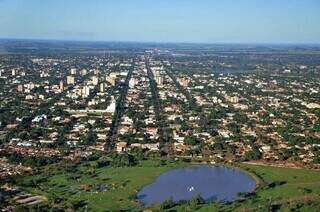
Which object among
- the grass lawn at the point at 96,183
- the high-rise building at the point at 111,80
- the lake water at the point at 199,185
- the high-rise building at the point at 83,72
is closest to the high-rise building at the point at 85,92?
the high-rise building at the point at 111,80

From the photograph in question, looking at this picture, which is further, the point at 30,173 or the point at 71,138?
the point at 71,138

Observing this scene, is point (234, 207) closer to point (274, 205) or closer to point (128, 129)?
point (274, 205)

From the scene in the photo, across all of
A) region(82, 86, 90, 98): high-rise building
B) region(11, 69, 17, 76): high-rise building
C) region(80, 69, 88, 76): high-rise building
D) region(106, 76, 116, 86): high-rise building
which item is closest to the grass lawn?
region(82, 86, 90, 98): high-rise building

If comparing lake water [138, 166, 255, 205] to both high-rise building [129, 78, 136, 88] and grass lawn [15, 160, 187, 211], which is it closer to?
grass lawn [15, 160, 187, 211]

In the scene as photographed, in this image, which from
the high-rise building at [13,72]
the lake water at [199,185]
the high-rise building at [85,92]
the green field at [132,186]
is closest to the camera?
the green field at [132,186]

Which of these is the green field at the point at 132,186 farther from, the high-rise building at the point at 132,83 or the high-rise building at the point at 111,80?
the high-rise building at the point at 111,80

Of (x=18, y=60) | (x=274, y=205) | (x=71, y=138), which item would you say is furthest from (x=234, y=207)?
(x=18, y=60)

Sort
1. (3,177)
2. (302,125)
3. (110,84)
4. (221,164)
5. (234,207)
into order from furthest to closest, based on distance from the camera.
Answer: (110,84) → (302,125) → (221,164) → (3,177) → (234,207)
